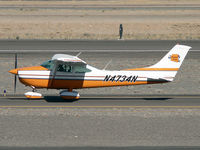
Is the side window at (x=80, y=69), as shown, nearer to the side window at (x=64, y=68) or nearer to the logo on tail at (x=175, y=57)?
the side window at (x=64, y=68)

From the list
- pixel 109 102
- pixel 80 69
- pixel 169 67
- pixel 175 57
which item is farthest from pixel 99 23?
pixel 109 102

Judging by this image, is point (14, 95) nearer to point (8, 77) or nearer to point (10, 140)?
point (8, 77)

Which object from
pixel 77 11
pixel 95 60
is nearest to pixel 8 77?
pixel 95 60

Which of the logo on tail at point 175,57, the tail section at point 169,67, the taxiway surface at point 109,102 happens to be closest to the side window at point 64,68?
the taxiway surface at point 109,102

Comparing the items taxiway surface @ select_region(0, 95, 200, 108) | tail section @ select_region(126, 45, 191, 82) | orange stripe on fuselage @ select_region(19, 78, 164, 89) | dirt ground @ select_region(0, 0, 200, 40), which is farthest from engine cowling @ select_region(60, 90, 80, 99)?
dirt ground @ select_region(0, 0, 200, 40)

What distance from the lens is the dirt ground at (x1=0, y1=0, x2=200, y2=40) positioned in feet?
166

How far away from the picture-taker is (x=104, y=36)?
49.4 meters

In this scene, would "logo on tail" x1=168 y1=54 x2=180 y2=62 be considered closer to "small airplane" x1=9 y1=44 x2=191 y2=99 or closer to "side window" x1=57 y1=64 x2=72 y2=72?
"small airplane" x1=9 y1=44 x2=191 y2=99

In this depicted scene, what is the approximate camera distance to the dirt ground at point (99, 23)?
50.5 meters

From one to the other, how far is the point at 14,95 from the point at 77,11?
54.1m

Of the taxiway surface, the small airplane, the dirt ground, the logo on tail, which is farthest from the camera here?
the dirt ground

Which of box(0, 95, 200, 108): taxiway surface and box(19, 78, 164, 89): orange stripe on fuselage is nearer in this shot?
box(0, 95, 200, 108): taxiway surface

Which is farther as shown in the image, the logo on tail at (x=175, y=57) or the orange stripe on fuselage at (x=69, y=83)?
the logo on tail at (x=175, y=57)

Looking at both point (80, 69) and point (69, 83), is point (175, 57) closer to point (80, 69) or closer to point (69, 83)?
point (80, 69)
